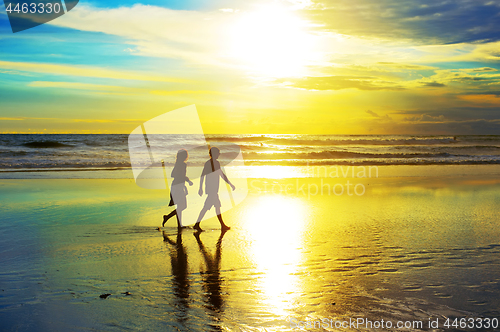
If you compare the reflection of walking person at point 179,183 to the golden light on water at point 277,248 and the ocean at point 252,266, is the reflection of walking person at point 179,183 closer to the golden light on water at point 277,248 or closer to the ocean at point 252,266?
the ocean at point 252,266

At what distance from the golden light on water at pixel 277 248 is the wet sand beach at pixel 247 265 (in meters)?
0.03

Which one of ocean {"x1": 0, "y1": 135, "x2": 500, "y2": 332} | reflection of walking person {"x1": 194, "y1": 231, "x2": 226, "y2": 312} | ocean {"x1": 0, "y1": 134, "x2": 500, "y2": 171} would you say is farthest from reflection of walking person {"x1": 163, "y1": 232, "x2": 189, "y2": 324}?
ocean {"x1": 0, "y1": 134, "x2": 500, "y2": 171}

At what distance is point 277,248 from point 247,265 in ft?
3.31

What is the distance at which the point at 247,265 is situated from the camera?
17.9 feet

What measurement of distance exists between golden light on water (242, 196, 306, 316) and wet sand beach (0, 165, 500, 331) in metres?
0.03

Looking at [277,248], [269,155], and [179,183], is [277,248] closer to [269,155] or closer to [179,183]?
[179,183]

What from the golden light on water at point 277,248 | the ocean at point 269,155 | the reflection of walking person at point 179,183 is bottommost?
the ocean at point 269,155

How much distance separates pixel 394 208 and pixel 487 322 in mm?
6433

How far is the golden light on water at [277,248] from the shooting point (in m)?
4.38

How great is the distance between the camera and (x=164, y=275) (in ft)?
16.5

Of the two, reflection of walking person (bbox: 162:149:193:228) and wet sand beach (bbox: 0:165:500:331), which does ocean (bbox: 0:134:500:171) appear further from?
reflection of walking person (bbox: 162:149:193:228)

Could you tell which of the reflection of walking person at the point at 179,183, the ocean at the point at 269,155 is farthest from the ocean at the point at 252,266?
the ocean at the point at 269,155

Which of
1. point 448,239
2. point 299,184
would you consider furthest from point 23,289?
point 299,184

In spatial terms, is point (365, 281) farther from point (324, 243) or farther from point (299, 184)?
point (299, 184)
